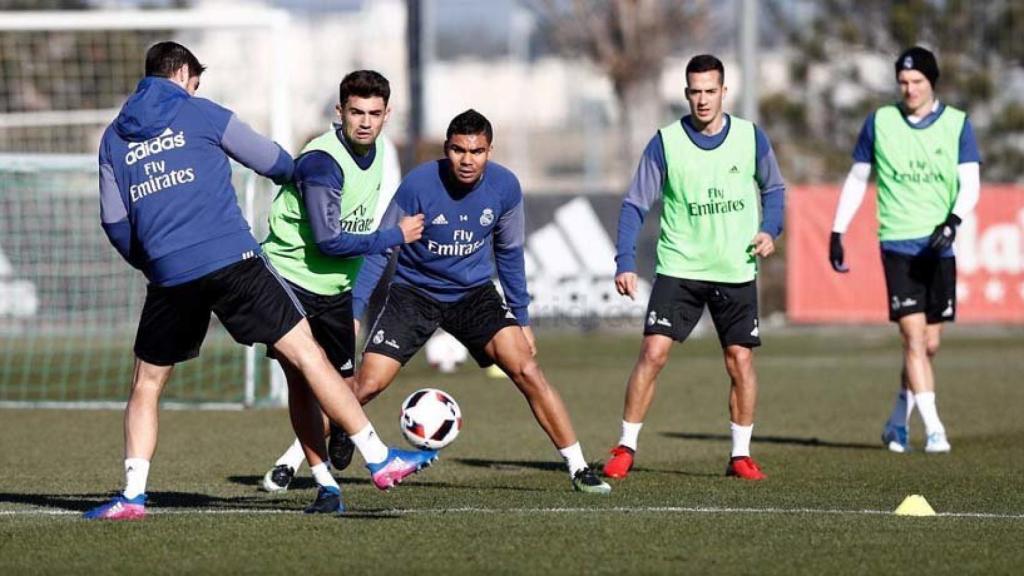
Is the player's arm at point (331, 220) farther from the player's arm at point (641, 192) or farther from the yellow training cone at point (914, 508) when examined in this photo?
the yellow training cone at point (914, 508)

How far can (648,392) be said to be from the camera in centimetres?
1058

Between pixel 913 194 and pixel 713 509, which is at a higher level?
pixel 913 194

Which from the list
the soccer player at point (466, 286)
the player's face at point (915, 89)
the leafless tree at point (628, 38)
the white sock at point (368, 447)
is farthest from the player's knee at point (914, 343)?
the leafless tree at point (628, 38)

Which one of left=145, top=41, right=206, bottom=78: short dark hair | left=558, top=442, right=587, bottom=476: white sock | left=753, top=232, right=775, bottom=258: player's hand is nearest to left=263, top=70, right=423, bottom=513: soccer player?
left=145, top=41, right=206, bottom=78: short dark hair

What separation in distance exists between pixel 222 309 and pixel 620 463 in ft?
9.85

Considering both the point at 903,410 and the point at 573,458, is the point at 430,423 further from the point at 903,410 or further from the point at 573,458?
the point at 903,410

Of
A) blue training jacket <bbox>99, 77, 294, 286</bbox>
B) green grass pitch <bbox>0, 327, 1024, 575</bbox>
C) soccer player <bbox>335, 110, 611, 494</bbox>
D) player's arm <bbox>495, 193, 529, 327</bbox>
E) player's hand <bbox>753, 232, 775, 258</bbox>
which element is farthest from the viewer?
player's hand <bbox>753, 232, 775, 258</bbox>

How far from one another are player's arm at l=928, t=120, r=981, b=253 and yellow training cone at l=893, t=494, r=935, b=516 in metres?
3.41

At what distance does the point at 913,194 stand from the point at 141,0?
19224 millimetres

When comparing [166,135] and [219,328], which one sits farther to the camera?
[219,328]

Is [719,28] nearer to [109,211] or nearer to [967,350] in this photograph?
[967,350]

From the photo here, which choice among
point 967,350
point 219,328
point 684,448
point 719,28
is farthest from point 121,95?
point 719,28

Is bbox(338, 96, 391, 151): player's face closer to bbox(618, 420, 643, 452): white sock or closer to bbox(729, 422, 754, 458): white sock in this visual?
bbox(618, 420, 643, 452): white sock

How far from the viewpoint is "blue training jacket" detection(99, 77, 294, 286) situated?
8016mm
